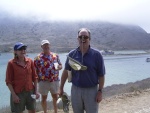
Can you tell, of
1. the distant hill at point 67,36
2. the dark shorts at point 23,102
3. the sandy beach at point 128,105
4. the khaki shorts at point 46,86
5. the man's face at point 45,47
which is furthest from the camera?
the distant hill at point 67,36

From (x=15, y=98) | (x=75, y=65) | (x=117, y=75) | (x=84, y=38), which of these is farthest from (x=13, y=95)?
(x=117, y=75)

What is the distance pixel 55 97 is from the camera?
550 centimetres

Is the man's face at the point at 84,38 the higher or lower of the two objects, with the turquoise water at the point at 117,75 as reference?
higher

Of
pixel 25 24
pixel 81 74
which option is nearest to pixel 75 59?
pixel 81 74

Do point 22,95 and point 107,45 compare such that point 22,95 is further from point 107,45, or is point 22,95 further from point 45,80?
point 107,45

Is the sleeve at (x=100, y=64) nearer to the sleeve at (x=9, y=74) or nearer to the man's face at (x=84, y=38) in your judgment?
A: the man's face at (x=84, y=38)

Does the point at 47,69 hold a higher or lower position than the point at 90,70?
lower

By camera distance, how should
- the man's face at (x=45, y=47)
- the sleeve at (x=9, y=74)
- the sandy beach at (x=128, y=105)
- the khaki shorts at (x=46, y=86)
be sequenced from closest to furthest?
the sleeve at (x=9, y=74)
the man's face at (x=45, y=47)
the khaki shorts at (x=46, y=86)
the sandy beach at (x=128, y=105)

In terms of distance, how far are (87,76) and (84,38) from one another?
535mm

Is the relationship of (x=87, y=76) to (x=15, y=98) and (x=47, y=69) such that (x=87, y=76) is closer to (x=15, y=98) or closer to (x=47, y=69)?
(x=15, y=98)

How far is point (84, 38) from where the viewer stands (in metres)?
3.61

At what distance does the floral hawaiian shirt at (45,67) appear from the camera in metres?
5.16

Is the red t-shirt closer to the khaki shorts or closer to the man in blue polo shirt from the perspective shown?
the man in blue polo shirt

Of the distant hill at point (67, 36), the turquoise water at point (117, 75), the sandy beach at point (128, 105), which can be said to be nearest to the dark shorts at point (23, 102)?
the sandy beach at point (128, 105)
